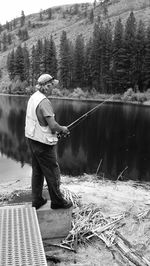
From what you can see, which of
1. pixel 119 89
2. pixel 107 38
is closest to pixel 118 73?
pixel 119 89

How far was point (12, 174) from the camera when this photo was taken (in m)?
13.7

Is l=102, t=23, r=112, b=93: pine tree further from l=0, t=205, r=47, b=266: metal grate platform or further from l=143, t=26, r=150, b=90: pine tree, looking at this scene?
l=0, t=205, r=47, b=266: metal grate platform

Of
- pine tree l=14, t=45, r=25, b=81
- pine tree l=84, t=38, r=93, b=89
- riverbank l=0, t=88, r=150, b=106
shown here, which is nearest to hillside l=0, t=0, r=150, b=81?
pine tree l=14, t=45, r=25, b=81

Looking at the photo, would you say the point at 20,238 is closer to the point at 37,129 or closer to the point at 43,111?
the point at 37,129

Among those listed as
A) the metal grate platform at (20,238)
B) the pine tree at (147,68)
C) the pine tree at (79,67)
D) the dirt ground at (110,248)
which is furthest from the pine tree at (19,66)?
the metal grate platform at (20,238)

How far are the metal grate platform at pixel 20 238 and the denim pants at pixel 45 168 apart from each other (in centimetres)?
44

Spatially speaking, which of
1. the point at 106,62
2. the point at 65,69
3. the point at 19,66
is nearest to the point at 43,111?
the point at 106,62

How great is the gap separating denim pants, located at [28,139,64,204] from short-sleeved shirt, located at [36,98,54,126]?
35 centimetres

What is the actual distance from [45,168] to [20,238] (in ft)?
4.19

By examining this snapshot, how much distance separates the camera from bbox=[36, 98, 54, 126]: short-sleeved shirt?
4699 millimetres

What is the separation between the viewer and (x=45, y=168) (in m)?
4.98

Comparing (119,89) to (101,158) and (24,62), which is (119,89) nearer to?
(24,62)

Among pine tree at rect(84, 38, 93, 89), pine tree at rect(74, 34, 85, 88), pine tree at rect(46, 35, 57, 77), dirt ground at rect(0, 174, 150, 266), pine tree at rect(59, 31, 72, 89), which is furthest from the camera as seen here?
pine tree at rect(46, 35, 57, 77)

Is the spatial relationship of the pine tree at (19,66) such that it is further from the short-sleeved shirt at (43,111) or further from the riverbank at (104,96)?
the short-sleeved shirt at (43,111)
